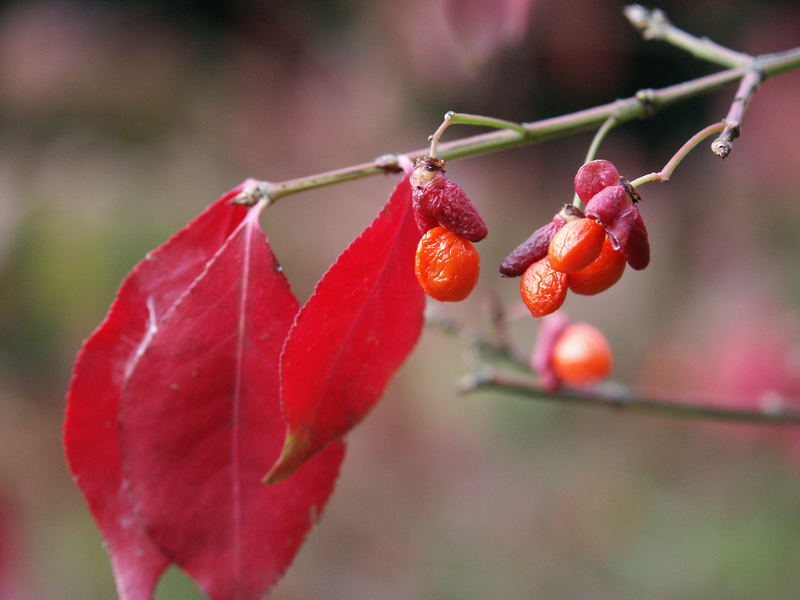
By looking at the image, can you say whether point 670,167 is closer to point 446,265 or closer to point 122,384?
point 446,265

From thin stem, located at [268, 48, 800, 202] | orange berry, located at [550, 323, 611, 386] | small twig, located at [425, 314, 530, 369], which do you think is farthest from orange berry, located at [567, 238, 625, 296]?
small twig, located at [425, 314, 530, 369]

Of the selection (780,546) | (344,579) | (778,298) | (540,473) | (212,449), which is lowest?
(212,449)

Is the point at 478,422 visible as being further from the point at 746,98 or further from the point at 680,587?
the point at 746,98

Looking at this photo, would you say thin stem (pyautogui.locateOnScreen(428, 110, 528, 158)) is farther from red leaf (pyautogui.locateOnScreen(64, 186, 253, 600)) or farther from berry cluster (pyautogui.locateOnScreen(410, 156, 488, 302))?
red leaf (pyautogui.locateOnScreen(64, 186, 253, 600))

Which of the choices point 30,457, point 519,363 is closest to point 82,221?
point 30,457

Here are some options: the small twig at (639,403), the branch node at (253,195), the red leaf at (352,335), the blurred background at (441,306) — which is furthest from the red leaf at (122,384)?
the blurred background at (441,306)
